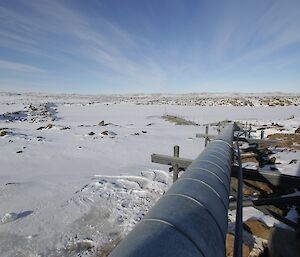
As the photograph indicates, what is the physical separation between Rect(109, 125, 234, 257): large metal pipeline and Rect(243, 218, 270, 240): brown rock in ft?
15.9

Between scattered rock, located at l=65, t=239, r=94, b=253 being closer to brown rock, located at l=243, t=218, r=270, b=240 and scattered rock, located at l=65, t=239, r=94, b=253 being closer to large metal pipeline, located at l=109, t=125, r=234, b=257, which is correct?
brown rock, located at l=243, t=218, r=270, b=240

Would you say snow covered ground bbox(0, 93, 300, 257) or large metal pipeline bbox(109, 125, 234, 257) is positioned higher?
large metal pipeline bbox(109, 125, 234, 257)

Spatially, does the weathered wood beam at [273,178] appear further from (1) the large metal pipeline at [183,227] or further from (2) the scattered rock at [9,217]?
(2) the scattered rock at [9,217]

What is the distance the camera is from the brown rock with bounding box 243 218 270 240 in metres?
6.98

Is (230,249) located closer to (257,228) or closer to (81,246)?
(257,228)

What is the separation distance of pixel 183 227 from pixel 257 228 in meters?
6.12

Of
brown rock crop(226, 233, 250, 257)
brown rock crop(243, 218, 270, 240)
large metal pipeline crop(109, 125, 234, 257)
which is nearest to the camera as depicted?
large metal pipeline crop(109, 125, 234, 257)

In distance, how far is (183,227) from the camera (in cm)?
204

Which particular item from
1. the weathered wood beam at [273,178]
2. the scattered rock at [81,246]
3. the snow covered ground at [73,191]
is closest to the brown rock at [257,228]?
the weathered wood beam at [273,178]

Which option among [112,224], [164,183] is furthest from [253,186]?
[112,224]

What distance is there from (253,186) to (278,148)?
773cm

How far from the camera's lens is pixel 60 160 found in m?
14.1

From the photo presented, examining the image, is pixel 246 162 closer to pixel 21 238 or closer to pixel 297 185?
pixel 297 185

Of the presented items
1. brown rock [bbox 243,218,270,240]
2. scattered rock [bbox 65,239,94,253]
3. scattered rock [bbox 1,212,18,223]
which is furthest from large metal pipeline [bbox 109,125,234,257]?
scattered rock [bbox 1,212,18,223]
